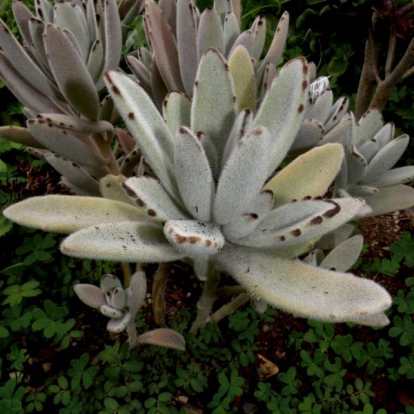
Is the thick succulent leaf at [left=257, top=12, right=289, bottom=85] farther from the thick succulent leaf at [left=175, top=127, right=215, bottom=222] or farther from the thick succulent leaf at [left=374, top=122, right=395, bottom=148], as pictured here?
the thick succulent leaf at [left=175, top=127, right=215, bottom=222]

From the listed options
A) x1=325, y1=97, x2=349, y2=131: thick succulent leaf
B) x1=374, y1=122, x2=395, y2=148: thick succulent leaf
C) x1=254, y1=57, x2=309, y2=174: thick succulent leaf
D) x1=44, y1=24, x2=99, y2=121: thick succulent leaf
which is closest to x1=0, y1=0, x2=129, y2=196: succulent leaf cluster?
x1=44, y1=24, x2=99, y2=121: thick succulent leaf

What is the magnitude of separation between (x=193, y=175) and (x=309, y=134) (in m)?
0.31

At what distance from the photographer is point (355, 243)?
2.70 ft

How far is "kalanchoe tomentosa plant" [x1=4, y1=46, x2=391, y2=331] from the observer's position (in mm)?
529

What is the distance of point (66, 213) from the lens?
64 centimetres

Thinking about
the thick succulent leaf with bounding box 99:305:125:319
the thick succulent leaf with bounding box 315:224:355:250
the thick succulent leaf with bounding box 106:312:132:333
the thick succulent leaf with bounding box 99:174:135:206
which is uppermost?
the thick succulent leaf with bounding box 99:174:135:206

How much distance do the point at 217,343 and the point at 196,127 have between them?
2.04 feet

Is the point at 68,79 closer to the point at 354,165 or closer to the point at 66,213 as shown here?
the point at 66,213

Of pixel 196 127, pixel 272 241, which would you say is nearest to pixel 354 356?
pixel 272 241

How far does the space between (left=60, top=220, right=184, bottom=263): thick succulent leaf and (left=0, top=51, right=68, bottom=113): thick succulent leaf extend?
381 millimetres

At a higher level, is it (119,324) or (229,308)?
(119,324)

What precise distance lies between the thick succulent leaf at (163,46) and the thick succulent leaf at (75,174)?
9.8 inches

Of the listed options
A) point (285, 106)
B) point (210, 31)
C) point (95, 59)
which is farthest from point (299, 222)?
point (95, 59)

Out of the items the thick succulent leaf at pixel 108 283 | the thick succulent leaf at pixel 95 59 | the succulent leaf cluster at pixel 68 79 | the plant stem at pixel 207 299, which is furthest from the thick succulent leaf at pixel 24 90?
the plant stem at pixel 207 299
